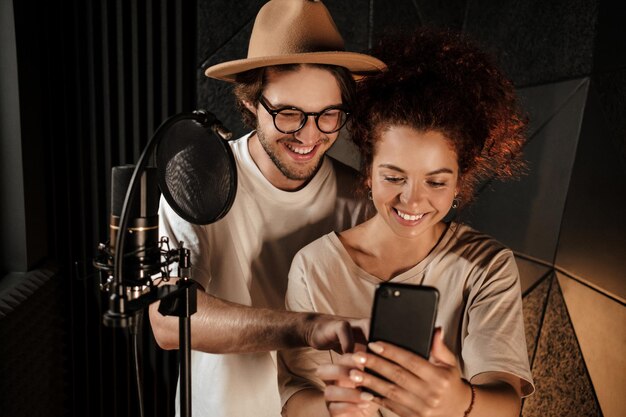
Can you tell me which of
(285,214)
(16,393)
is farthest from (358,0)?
(16,393)

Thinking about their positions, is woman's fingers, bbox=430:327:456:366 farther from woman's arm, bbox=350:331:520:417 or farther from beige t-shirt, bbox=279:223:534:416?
beige t-shirt, bbox=279:223:534:416

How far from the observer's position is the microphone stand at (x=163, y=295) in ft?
2.64

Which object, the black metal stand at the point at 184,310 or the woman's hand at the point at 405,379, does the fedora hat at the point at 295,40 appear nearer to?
the black metal stand at the point at 184,310

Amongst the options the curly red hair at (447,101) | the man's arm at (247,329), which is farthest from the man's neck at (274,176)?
the man's arm at (247,329)

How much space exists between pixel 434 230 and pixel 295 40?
60cm

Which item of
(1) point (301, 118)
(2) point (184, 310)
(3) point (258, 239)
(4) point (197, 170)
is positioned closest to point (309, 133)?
(1) point (301, 118)

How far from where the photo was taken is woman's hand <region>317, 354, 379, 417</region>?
0.95 metres

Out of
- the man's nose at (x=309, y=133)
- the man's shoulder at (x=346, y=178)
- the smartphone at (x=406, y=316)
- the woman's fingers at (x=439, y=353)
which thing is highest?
the man's nose at (x=309, y=133)

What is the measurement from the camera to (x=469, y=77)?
50.0 inches

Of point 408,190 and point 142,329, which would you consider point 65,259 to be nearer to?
point 142,329

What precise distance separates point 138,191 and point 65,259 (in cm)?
168

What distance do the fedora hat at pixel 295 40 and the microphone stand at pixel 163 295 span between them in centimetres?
51

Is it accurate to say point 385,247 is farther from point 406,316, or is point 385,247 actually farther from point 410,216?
point 406,316

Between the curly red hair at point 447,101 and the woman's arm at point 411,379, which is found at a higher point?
the curly red hair at point 447,101
